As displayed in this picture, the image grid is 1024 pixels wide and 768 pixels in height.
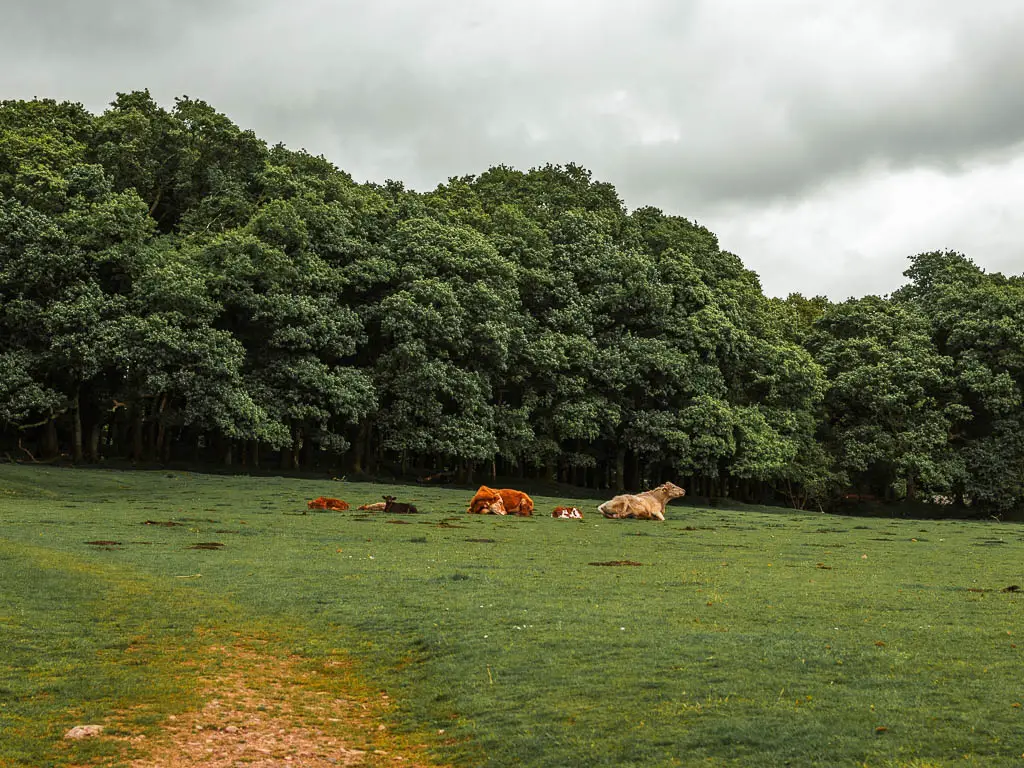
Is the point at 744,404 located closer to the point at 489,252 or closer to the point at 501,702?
the point at 489,252

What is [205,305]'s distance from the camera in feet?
145

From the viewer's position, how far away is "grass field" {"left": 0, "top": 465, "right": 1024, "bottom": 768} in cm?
740

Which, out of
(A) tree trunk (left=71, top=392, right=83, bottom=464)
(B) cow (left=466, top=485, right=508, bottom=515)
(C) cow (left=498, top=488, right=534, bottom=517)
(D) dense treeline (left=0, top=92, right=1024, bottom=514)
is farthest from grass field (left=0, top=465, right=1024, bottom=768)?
(A) tree trunk (left=71, top=392, right=83, bottom=464)

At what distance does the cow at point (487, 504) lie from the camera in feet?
108

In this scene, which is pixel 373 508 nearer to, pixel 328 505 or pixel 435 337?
pixel 328 505

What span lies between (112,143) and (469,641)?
48.3 meters

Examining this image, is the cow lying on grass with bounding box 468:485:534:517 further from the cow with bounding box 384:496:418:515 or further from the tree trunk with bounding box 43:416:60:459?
the tree trunk with bounding box 43:416:60:459

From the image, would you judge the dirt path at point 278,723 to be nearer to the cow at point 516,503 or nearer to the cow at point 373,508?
the cow at point 373,508

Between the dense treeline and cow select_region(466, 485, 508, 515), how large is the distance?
1449 cm

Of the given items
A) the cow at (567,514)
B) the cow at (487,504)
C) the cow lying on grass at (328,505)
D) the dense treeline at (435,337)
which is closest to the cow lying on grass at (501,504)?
the cow at (487,504)

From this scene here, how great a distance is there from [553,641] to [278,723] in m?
3.21

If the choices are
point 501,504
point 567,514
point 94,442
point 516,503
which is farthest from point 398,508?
point 94,442

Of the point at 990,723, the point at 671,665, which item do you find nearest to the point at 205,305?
the point at 671,665

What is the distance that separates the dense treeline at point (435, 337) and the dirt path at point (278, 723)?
34.2m
